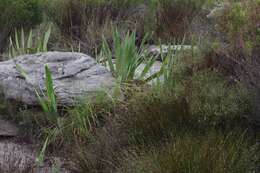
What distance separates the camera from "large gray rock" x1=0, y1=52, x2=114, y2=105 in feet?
18.0

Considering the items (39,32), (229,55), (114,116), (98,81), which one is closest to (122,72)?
(98,81)

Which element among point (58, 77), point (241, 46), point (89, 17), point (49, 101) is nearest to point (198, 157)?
point (241, 46)

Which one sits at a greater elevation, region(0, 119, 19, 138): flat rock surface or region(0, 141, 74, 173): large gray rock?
region(0, 141, 74, 173): large gray rock

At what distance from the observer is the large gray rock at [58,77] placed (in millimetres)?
5484

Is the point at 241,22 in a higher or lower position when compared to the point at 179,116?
higher

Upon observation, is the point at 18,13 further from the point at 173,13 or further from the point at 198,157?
the point at 198,157

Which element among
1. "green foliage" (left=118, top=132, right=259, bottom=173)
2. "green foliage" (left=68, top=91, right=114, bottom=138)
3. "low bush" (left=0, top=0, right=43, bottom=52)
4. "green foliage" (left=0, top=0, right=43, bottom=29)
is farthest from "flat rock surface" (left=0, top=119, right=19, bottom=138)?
"green foliage" (left=0, top=0, right=43, bottom=29)

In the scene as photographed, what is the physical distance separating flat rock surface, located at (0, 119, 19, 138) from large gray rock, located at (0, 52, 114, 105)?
0.28 meters

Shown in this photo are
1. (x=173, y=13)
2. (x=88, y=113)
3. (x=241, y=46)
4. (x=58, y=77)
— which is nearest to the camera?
(x=241, y=46)

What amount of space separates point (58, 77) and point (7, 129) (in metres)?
0.76

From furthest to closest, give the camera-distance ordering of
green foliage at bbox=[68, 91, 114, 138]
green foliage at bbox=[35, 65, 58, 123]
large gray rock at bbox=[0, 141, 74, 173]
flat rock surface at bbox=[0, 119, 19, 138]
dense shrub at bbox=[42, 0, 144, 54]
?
dense shrub at bbox=[42, 0, 144, 54] → flat rock surface at bbox=[0, 119, 19, 138] → green foliage at bbox=[35, 65, 58, 123] → green foliage at bbox=[68, 91, 114, 138] → large gray rock at bbox=[0, 141, 74, 173]

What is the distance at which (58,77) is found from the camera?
5699 millimetres

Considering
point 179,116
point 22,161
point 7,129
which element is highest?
point 179,116

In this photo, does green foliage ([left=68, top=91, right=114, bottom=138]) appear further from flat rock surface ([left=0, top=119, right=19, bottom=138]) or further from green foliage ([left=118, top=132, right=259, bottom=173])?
green foliage ([left=118, top=132, right=259, bottom=173])
